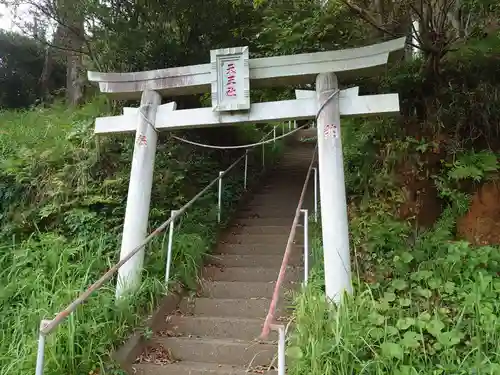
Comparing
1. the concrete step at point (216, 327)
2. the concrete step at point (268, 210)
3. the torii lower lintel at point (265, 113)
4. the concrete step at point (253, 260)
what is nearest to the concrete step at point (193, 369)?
the concrete step at point (216, 327)

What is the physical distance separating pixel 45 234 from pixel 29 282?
1142 millimetres

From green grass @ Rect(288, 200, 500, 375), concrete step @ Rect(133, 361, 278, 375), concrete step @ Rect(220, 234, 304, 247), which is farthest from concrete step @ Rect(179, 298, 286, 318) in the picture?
concrete step @ Rect(220, 234, 304, 247)

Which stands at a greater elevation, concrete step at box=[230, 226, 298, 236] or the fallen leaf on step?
Result: concrete step at box=[230, 226, 298, 236]

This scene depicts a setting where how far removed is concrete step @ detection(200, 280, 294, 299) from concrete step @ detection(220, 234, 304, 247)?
1142mm

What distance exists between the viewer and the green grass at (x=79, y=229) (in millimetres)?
4211

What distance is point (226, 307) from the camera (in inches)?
206

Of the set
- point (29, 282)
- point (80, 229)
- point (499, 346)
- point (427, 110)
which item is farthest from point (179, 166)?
point (499, 346)

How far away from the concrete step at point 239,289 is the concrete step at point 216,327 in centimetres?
50

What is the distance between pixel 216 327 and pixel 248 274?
1130 millimetres

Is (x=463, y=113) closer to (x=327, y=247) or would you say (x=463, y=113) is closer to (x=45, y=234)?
(x=327, y=247)

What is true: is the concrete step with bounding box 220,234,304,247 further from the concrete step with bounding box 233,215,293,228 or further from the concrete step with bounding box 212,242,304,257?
the concrete step with bounding box 233,215,293,228

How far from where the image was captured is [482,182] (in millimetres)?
5926

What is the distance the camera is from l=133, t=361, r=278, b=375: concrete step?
411cm

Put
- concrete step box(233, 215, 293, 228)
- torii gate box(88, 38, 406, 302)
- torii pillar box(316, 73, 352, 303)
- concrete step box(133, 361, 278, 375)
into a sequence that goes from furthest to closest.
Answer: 1. concrete step box(233, 215, 293, 228)
2. torii gate box(88, 38, 406, 302)
3. torii pillar box(316, 73, 352, 303)
4. concrete step box(133, 361, 278, 375)
